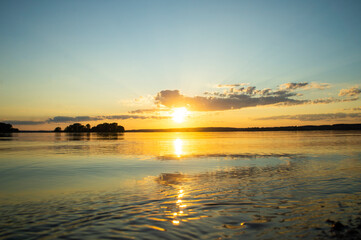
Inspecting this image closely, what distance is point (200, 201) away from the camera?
478 inches

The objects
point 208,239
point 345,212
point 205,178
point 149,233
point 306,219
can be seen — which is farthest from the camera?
point 205,178

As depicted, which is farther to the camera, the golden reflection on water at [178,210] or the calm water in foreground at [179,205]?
the golden reflection on water at [178,210]

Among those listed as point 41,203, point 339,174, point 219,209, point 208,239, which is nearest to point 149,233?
point 208,239

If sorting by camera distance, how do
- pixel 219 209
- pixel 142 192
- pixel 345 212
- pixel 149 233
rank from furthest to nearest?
pixel 142 192 < pixel 219 209 < pixel 345 212 < pixel 149 233

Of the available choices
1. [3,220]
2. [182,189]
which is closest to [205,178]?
[182,189]

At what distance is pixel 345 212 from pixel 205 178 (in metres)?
9.54

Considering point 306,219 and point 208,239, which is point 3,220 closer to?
point 208,239

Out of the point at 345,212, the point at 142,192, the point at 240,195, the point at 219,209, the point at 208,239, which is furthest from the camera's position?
the point at 142,192

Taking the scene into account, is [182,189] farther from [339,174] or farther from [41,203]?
[339,174]

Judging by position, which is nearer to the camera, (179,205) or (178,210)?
(178,210)

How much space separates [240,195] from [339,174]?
1042cm

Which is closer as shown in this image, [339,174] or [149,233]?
[149,233]

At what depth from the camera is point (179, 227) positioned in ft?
28.9

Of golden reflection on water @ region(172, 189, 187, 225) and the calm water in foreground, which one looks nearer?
the calm water in foreground
